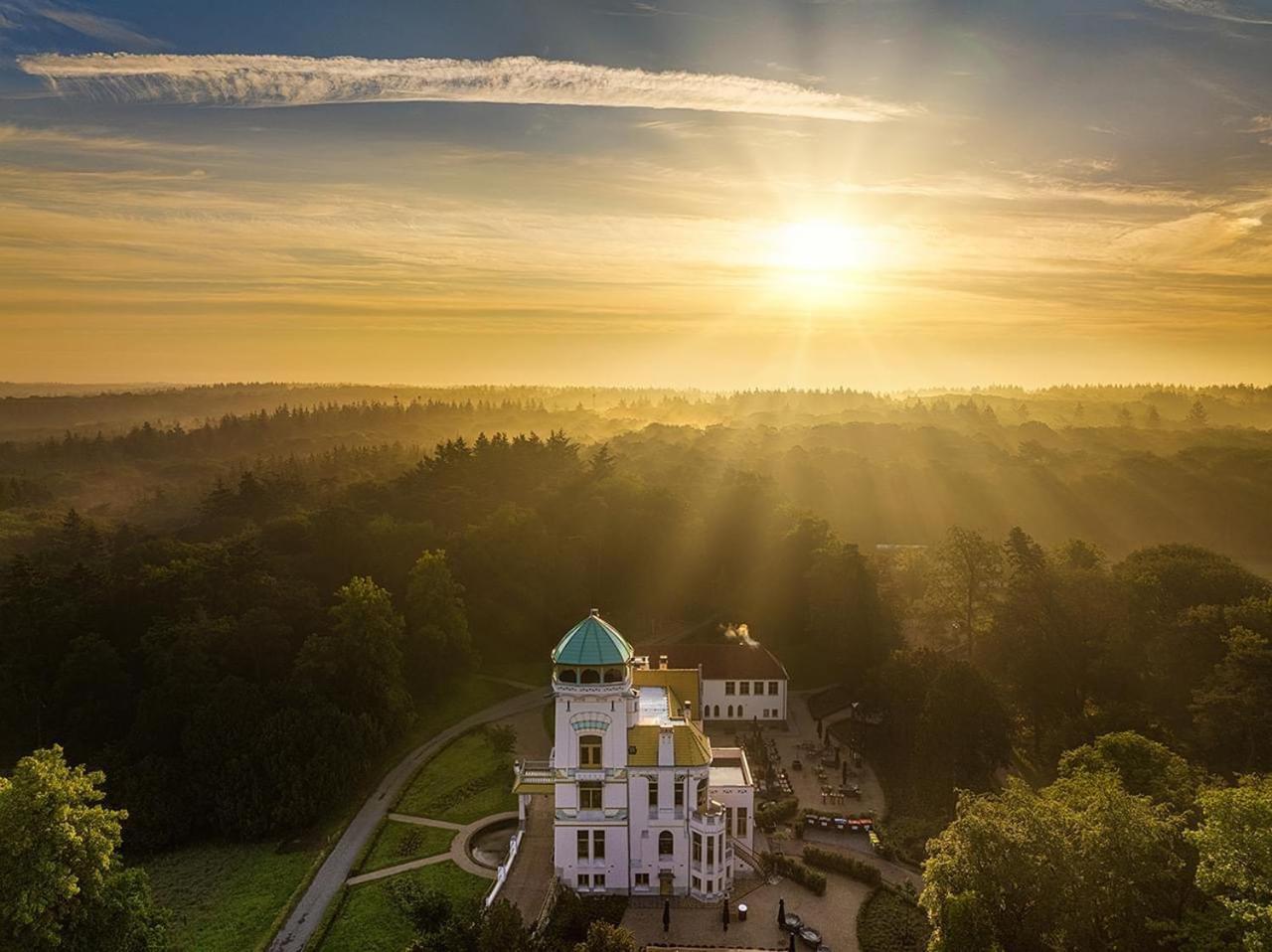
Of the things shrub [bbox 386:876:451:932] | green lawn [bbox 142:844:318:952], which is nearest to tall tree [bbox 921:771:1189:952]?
shrub [bbox 386:876:451:932]

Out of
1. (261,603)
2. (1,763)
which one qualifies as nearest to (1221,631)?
(261,603)

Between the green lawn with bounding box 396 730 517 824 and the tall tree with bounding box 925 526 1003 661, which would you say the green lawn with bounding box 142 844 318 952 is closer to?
the green lawn with bounding box 396 730 517 824

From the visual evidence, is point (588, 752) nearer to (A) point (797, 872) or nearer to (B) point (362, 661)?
(A) point (797, 872)

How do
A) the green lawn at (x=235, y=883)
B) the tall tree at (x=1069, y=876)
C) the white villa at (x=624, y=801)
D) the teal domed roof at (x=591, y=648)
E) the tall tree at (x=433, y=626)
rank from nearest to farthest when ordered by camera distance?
the tall tree at (x=1069, y=876)
the teal domed roof at (x=591, y=648)
the white villa at (x=624, y=801)
the green lawn at (x=235, y=883)
the tall tree at (x=433, y=626)

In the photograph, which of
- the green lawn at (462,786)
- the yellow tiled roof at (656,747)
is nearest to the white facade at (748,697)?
the green lawn at (462,786)

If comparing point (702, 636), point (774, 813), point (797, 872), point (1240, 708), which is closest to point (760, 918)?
point (797, 872)

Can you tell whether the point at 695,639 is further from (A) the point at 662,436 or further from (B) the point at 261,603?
(A) the point at 662,436

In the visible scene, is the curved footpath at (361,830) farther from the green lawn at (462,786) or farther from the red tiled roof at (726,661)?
the red tiled roof at (726,661)
